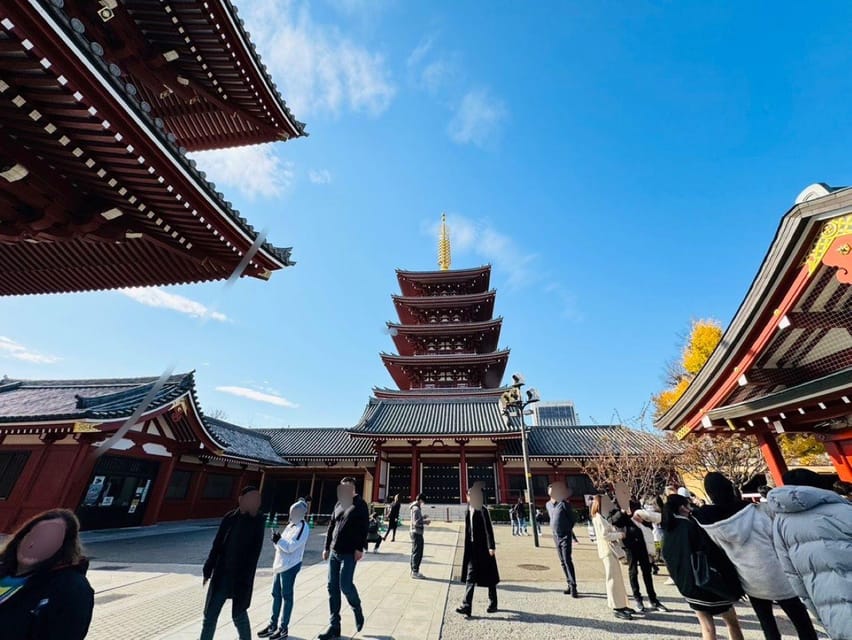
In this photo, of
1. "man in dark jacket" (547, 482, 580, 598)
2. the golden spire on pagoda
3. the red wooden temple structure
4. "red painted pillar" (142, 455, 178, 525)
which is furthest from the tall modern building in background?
"man in dark jacket" (547, 482, 580, 598)

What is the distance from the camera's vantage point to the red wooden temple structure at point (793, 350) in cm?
405

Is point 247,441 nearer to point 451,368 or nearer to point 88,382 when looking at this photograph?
point 88,382

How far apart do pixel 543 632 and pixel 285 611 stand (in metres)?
2.99

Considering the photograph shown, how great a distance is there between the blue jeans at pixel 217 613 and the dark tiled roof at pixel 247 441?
15.9 metres

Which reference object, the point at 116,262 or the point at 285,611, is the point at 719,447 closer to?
the point at 285,611

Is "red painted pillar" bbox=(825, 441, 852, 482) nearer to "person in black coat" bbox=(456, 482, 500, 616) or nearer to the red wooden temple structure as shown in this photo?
the red wooden temple structure

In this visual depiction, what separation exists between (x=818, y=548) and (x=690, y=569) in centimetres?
109

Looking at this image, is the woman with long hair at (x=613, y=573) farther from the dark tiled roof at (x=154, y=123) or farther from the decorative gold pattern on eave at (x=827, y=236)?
the dark tiled roof at (x=154, y=123)

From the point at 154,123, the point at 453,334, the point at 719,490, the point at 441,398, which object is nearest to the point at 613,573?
the point at 719,490

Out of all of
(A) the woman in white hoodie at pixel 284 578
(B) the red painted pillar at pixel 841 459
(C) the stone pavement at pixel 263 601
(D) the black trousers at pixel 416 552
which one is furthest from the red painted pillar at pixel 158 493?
(B) the red painted pillar at pixel 841 459

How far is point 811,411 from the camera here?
588 centimetres

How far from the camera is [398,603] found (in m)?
5.27

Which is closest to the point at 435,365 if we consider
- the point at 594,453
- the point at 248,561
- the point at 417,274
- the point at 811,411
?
the point at 417,274

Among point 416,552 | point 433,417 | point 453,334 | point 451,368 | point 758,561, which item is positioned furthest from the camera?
point 453,334
